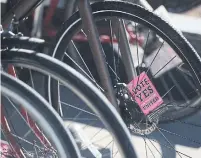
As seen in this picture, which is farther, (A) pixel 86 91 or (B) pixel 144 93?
(B) pixel 144 93

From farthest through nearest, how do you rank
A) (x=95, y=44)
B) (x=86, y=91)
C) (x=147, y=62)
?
(x=147, y=62) < (x=95, y=44) < (x=86, y=91)

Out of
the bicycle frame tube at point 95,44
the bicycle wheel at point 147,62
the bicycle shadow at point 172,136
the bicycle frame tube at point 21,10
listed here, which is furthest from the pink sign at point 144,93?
the bicycle frame tube at point 21,10

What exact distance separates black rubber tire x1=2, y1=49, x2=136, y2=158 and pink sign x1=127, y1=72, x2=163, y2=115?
0.59 meters

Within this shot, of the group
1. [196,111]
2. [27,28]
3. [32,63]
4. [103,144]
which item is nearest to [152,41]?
[196,111]

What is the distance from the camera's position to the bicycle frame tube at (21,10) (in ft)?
7.00

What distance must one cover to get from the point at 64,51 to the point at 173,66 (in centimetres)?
93

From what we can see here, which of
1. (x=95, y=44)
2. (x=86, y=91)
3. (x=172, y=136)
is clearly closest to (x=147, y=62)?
(x=172, y=136)

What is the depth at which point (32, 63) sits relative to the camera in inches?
67.4

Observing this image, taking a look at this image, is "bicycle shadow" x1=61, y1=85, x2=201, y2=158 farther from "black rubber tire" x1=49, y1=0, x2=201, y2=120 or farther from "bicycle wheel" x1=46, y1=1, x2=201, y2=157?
"black rubber tire" x1=49, y1=0, x2=201, y2=120

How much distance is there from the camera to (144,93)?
2285 mm

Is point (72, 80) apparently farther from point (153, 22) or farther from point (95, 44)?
point (153, 22)

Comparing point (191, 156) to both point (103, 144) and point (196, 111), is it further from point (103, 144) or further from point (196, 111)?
point (103, 144)

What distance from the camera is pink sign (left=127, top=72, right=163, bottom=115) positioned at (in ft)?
7.49

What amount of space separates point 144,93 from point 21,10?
754 millimetres
